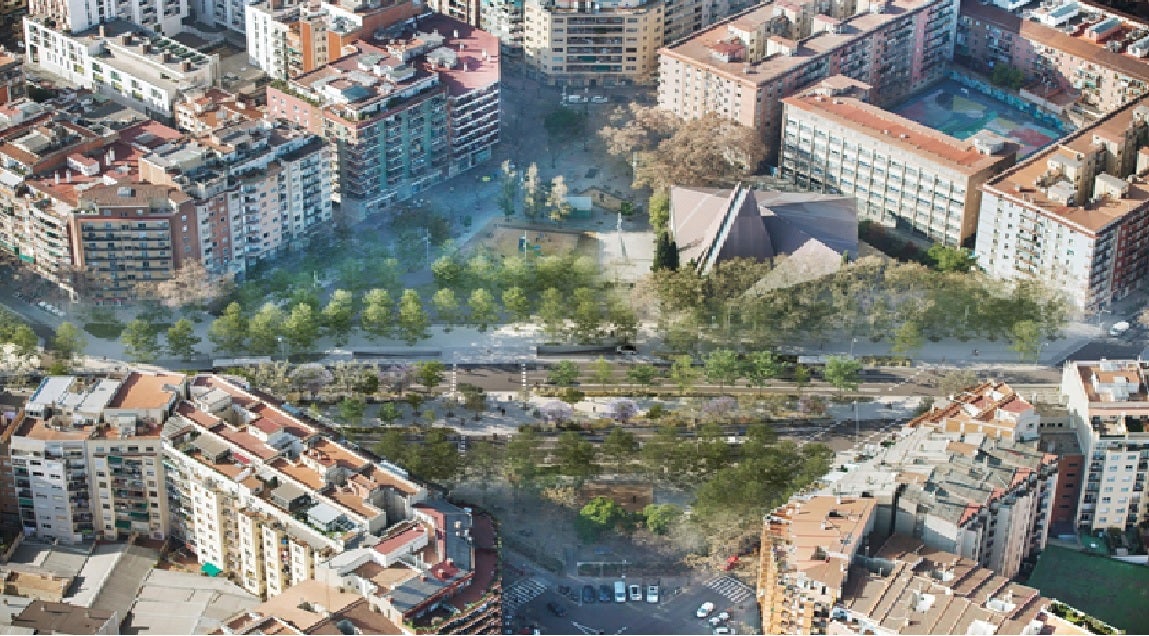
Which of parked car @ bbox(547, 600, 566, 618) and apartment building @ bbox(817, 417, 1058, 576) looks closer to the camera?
apartment building @ bbox(817, 417, 1058, 576)

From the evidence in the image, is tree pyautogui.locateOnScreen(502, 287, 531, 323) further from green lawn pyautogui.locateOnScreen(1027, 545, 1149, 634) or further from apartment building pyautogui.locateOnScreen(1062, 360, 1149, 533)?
green lawn pyautogui.locateOnScreen(1027, 545, 1149, 634)

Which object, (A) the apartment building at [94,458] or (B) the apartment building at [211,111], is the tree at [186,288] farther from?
(A) the apartment building at [94,458]

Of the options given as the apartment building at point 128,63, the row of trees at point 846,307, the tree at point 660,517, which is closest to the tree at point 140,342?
the apartment building at point 128,63

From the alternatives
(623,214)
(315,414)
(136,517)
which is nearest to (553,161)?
(623,214)

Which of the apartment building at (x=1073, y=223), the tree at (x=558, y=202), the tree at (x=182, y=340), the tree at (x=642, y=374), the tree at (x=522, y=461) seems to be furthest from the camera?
the tree at (x=558, y=202)

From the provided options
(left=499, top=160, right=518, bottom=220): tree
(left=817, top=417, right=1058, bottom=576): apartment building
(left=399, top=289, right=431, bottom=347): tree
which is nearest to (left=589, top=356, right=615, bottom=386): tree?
(left=399, top=289, right=431, bottom=347): tree

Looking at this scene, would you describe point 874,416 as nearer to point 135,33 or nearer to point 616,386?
point 616,386
